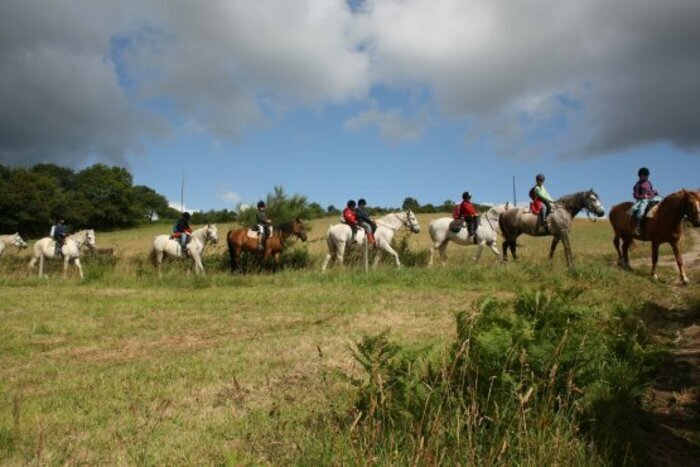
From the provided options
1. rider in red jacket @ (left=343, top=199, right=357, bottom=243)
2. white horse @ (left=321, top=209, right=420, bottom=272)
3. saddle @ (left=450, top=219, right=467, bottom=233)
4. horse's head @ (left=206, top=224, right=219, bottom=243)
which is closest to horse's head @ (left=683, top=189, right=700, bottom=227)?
saddle @ (left=450, top=219, right=467, bottom=233)

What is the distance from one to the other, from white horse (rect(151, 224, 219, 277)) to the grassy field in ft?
10.7

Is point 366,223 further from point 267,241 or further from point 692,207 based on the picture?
point 692,207

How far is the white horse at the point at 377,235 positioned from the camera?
18.2 meters

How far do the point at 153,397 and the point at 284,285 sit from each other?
854cm

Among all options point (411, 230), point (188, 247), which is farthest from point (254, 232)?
point (411, 230)

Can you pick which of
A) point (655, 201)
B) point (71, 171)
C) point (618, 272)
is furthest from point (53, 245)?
point (71, 171)

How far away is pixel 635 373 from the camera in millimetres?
4266

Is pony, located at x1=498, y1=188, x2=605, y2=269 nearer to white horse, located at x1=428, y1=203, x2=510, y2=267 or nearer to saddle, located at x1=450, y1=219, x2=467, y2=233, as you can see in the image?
white horse, located at x1=428, y1=203, x2=510, y2=267

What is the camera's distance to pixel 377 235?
1878 cm

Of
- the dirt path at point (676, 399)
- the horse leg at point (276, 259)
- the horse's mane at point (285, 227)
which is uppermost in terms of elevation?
the horse's mane at point (285, 227)

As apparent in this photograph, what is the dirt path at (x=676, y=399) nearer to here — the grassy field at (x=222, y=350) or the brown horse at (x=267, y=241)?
the grassy field at (x=222, y=350)

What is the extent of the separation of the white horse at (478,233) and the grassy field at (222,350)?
409 cm

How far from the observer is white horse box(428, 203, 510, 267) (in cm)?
1798

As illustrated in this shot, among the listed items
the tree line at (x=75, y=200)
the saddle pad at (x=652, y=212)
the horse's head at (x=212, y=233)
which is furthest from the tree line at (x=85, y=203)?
the saddle pad at (x=652, y=212)
